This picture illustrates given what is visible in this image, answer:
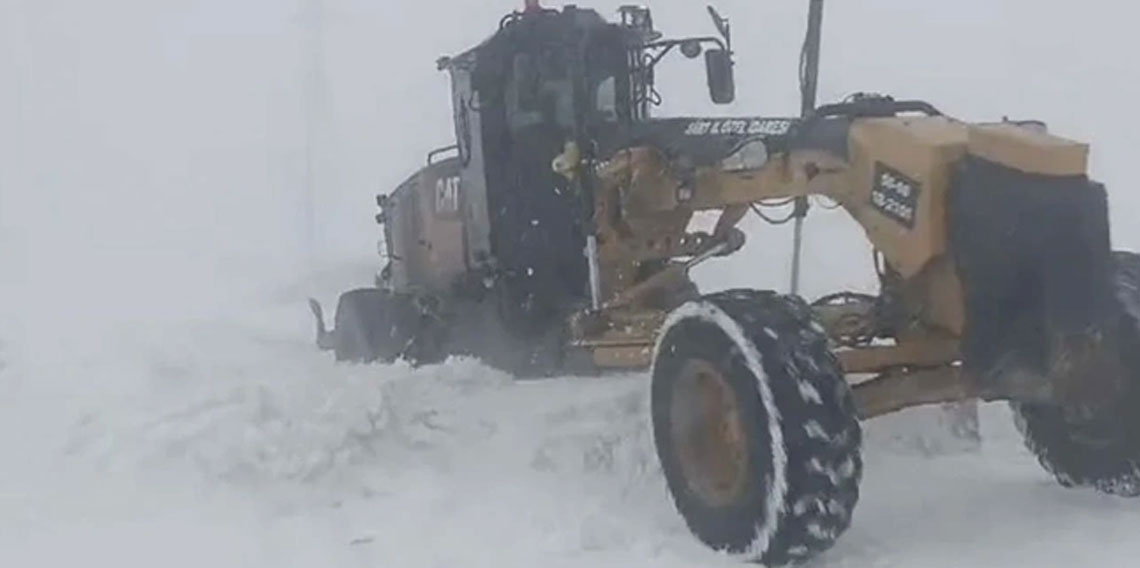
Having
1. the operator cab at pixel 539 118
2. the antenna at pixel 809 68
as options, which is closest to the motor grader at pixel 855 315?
the operator cab at pixel 539 118

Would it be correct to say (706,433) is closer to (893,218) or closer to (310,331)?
(893,218)

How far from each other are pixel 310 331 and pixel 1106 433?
29.1 ft

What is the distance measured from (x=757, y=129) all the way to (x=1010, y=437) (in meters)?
1.94

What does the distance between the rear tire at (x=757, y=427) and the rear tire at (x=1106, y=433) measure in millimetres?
1250

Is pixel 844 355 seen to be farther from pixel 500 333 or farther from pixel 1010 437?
pixel 500 333

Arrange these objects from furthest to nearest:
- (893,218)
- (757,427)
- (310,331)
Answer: (310,331), (893,218), (757,427)

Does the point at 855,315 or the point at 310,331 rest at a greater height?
the point at 855,315

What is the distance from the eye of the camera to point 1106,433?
6.93m

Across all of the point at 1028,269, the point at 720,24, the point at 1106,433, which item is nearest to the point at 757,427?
the point at 1028,269

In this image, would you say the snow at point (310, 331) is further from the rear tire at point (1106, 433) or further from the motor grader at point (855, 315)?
the motor grader at point (855, 315)

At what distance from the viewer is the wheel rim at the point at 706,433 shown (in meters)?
6.55

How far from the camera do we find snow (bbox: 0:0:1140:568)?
675 centimetres

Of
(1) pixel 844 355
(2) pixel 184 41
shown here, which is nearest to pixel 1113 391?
(1) pixel 844 355

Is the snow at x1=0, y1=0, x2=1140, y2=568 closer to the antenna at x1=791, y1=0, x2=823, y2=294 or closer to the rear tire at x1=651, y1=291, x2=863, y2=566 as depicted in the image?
the rear tire at x1=651, y1=291, x2=863, y2=566
